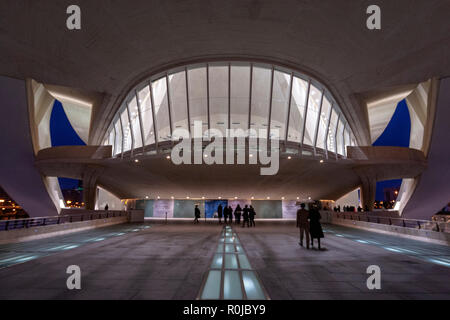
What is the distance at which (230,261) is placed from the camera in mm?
6434

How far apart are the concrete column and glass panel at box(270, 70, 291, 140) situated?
1836 centimetres

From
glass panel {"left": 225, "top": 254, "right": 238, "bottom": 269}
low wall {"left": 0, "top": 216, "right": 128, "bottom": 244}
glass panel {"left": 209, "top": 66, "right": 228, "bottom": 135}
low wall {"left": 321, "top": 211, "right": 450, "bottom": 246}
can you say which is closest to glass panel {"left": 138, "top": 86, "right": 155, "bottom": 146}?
glass panel {"left": 209, "top": 66, "right": 228, "bottom": 135}

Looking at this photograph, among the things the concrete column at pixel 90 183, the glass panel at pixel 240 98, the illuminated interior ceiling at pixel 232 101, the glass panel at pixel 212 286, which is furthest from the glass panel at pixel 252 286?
the concrete column at pixel 90 183

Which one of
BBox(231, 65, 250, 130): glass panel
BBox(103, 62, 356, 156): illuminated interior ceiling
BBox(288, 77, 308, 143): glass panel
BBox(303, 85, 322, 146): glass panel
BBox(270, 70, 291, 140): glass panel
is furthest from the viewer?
BBox(303, 85, 322, 146): glass panel

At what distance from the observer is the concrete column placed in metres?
24.5

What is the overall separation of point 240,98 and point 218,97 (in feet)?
6.78

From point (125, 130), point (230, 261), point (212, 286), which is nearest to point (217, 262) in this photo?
point (230, 261)

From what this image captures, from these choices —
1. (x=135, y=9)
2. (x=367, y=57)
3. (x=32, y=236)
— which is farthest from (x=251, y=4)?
(x=32, y=236)

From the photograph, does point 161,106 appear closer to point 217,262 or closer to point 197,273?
point 217,262

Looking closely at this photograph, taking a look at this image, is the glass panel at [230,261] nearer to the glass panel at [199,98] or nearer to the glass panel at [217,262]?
the glass panel at [217,262]

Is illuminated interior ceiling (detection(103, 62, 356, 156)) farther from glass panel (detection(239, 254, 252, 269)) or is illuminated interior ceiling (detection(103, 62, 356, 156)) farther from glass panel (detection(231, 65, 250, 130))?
glass panel (detection(239, 254, 252, 269))

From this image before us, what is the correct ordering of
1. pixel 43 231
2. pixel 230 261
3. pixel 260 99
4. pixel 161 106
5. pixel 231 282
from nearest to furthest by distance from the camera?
1. pixel 231 282
2. pixel 230 261
3. pixel 43 231
4. pixel 260 99
5. pixel 161 106
